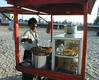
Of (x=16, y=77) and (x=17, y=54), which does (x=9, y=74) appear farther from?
(x=17, y=54)

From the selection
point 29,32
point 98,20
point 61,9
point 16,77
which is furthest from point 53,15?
point 98,20

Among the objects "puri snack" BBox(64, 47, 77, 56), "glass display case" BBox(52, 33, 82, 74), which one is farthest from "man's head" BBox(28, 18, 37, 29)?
"puri snack" BBox(64, 47, 77, 56)

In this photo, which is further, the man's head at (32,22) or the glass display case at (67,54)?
the man's head at (32,22)

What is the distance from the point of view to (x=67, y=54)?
5320 millimetres

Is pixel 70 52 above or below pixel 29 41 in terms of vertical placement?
below

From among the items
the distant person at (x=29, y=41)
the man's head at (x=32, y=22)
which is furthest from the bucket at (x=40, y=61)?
the man's head at (x=32, y=22)

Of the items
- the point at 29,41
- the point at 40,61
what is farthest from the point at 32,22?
the point at 40,61

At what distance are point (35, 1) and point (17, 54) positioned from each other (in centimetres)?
137

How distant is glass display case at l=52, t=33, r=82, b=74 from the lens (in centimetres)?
523

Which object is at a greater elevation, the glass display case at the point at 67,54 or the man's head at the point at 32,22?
the man's head at the point at 32,22

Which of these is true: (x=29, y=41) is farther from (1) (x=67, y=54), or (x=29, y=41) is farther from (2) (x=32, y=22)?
(1) (x=67, y=54)

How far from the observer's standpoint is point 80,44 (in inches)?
204

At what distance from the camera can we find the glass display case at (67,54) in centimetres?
523

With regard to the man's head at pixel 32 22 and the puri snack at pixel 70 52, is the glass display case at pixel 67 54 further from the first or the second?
the man's head at pixel 32 22
